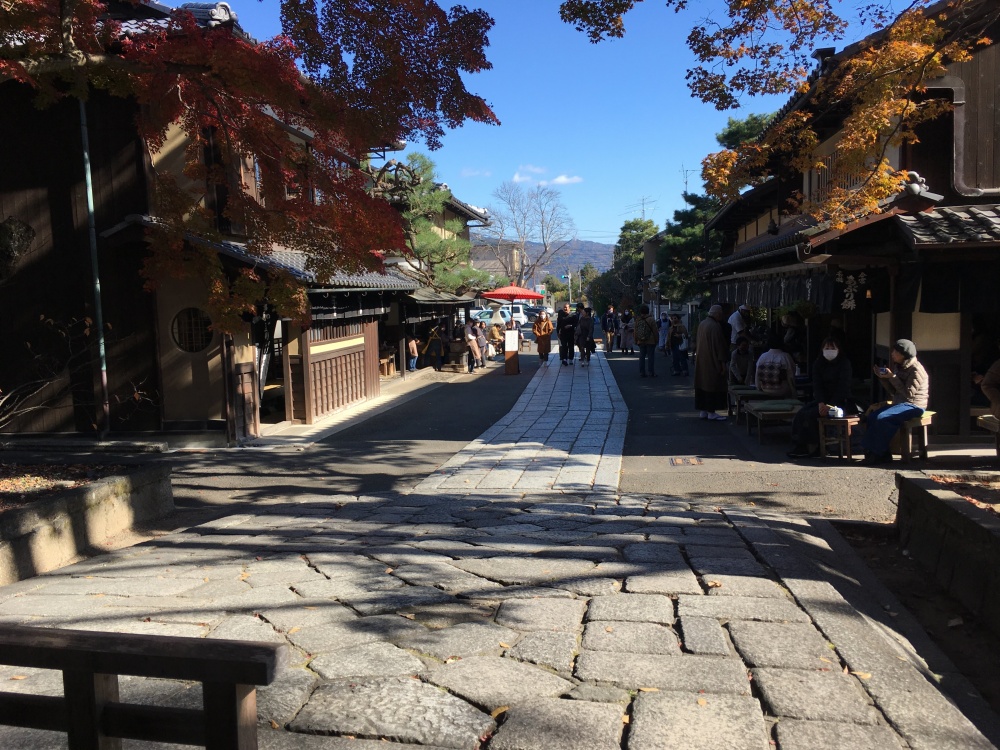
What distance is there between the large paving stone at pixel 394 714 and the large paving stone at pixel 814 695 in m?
1.28

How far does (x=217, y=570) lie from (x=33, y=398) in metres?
9.75

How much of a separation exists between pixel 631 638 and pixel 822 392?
746 cm

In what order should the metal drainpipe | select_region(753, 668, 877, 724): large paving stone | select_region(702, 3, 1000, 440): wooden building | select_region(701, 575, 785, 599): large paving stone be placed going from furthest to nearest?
the metal drainpipe < select_region(702, 3, 1000, 440): wooden building < select_region(701, 575, 785, 599): large paving stone < select_region(753, 668, 877, 724): large paving stone

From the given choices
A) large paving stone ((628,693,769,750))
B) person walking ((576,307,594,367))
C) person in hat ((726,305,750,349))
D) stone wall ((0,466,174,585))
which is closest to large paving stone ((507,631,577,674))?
large paving stone ((628,693,769,750))

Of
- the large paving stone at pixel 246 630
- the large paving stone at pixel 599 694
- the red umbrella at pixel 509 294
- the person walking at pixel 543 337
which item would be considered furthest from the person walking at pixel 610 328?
the large paving stone at pixel 599 694

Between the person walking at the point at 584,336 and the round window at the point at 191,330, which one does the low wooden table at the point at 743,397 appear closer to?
the round window at the point at 191,330

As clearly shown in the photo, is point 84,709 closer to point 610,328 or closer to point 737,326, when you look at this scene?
point 737,326

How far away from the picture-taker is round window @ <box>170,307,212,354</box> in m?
13.2

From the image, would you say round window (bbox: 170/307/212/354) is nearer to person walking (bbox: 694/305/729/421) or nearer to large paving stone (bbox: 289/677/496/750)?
person walking (bbox: 694/305/729/421)

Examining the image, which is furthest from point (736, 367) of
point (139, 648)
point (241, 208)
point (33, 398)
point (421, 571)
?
point (139, 648)

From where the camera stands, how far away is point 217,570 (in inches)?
219

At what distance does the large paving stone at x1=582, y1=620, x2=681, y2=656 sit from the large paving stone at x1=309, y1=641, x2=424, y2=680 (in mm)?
927

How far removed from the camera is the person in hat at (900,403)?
31.3 feet

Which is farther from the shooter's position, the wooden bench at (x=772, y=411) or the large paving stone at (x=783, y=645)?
the wooden bench at (x=772, y=411)
